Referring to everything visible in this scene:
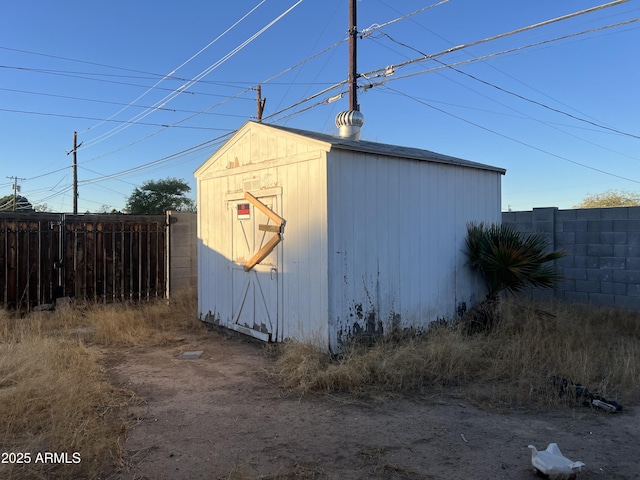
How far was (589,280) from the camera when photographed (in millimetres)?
8680

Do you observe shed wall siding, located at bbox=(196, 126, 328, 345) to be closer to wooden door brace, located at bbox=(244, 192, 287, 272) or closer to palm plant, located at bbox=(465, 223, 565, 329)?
wooden door brace, located at bbox=(244, 192, 287, 272)

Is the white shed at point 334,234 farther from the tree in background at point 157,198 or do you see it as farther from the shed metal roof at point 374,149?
the tree in background at point 157,198

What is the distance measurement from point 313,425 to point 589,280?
278 inches

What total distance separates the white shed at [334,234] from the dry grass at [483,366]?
19.2 inches

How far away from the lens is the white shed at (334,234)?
5.71 meters

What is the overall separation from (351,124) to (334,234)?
2.62 m

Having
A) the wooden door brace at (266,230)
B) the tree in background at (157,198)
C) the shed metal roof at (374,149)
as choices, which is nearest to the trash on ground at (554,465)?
the shed metal roof at (374,149)

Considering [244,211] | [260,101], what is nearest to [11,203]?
[260,101]

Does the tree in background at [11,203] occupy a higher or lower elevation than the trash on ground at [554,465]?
higher

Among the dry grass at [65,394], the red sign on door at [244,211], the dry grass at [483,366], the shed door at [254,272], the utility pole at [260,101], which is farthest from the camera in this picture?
the utility pole at [260,101]

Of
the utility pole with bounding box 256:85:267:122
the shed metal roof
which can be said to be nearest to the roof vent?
the shed metal roof

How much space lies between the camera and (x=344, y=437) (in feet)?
12.2

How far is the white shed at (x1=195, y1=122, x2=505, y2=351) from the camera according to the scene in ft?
18.7

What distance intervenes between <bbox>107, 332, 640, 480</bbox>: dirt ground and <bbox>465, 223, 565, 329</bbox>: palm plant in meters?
3.00
